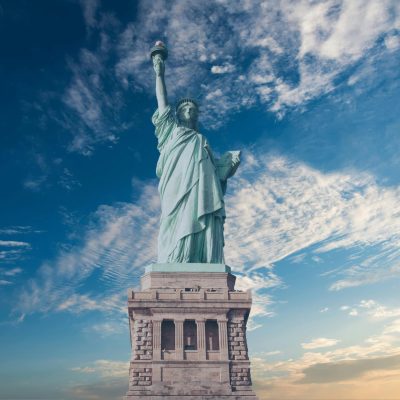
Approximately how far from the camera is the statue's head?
1662 inches

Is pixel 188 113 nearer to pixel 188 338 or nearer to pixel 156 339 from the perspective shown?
pixel 188 338

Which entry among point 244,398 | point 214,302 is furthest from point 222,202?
point 244,398

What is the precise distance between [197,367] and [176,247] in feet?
28.9

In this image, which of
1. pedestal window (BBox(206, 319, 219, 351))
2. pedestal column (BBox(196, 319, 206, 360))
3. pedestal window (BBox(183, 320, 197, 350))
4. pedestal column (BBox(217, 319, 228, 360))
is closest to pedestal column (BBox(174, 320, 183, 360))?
pedestal window (BBox(183, 320, 197, 350))

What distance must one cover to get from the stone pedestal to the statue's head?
1405cm

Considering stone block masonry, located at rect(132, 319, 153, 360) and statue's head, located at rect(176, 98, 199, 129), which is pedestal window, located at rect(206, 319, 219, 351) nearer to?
stone block masonry, located at rect(132, 319, 153, 360)

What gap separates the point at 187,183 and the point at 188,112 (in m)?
7.49

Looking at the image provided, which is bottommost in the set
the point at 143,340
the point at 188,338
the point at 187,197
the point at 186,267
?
the point at 143,340

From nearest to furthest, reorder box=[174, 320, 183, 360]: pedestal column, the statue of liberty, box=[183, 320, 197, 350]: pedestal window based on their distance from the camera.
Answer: box=[174, 320, 183, 360]: pedestal column, box=[183, 320, 197, 350]: pedestal window, the statue of liberty

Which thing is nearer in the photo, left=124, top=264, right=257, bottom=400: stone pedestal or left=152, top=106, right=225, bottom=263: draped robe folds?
left=124, top=264, right=257, bottom=400: stone pedestal

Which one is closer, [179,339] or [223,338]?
[179,339]

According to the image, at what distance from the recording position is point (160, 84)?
136 feet

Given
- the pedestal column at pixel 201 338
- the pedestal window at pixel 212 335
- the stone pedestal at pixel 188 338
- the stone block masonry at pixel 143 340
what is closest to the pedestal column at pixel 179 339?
the stone pedestal at pixel 188 338

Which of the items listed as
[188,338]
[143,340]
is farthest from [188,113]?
[143,340]
